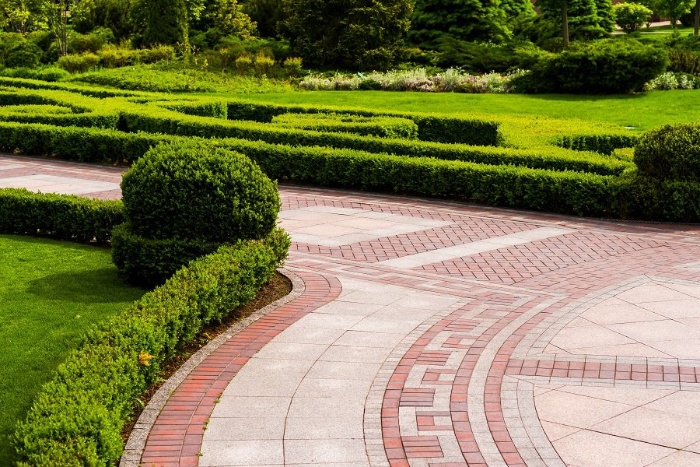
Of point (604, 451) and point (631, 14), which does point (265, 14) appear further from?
point (604, 451)

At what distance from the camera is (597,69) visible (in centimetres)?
2955

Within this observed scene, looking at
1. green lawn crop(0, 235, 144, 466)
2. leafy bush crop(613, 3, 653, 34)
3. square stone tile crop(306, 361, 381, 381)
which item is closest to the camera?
green lawn crop(0, 235, 144, 466)

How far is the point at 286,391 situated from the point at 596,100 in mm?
22866

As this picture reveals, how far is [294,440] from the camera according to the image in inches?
271

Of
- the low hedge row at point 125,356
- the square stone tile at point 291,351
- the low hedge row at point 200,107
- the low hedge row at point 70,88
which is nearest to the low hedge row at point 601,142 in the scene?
the low hedge row at point 200,107

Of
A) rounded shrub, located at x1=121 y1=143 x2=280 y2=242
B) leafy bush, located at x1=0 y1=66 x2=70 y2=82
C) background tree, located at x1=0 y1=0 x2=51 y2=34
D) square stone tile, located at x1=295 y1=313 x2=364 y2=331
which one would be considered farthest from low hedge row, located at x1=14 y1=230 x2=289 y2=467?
background tree, located at x1=0 y1=0 x2=51 y2=34

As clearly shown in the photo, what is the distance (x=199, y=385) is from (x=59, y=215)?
5.99 meters

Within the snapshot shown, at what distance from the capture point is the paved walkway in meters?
6.84

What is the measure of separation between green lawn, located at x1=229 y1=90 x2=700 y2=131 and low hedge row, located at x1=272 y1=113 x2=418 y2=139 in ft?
12.3

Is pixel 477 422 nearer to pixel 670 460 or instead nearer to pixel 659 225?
pixel 670 460

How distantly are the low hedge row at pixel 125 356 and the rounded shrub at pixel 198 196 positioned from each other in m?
0.30

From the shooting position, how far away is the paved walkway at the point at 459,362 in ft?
22.4

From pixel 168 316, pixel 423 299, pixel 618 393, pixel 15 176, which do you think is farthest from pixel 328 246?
pixel 15 176

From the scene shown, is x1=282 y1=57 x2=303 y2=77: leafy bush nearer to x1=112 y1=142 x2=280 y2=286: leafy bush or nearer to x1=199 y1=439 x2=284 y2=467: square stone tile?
x1=112 y1=142 x2=280 y2=286: leafy bush
